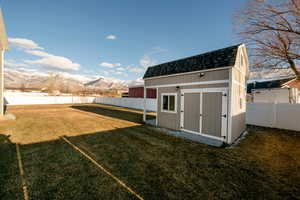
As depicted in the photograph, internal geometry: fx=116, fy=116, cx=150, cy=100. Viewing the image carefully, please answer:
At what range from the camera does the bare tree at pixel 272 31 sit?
688 cm

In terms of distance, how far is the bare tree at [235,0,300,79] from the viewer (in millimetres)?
6875

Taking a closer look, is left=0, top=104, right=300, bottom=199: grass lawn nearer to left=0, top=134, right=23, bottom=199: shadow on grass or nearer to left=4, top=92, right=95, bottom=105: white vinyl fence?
left=0, top=134, right=23, bottom=199: shadow on grass

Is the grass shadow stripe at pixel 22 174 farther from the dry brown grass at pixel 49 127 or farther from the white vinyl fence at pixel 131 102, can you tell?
A: the white vinyl fence at pixel 131 102

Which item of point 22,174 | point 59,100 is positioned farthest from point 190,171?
point 59,100

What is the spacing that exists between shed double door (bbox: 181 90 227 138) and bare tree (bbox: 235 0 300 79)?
702 centimetres

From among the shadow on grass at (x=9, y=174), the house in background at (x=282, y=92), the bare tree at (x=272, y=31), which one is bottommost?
Result: the shadow on grass at (x=9, y=174)

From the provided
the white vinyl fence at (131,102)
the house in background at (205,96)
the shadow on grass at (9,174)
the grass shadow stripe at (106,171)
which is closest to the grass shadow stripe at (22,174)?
the shadow on grass at (9,174)

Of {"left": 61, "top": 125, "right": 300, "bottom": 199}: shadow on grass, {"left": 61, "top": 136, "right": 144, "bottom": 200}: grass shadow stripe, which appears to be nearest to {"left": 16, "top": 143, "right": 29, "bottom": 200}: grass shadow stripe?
{"left": 61, "top": 136, "right": 144, "bottom": 200}: grass shadow stripe

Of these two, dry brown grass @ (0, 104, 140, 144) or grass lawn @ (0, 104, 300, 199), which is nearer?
grass lawn @ (0, 104, 300, 199)

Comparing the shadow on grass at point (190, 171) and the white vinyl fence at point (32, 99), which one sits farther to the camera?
the white vinyl fence at point (32, 99)

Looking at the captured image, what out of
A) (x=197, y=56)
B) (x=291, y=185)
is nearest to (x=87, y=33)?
(x=197, y=56)

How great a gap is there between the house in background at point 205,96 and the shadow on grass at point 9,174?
5575 mm

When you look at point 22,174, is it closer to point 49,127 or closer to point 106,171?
point 106,171

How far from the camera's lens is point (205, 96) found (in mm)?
5465
